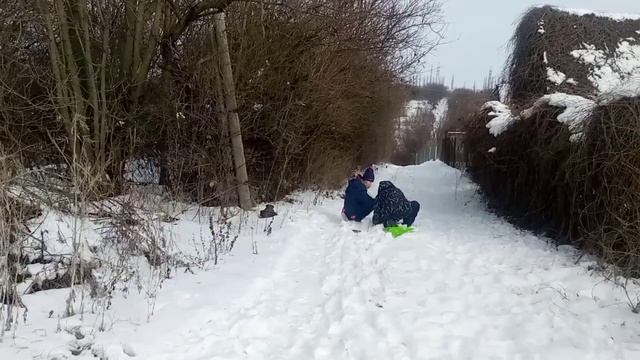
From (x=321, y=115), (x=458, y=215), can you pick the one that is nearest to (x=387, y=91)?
(x=321, y=115)

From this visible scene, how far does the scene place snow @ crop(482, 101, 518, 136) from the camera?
10.1m

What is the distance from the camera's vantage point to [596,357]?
12.6 feet

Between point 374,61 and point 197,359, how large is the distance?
1364 centimetres

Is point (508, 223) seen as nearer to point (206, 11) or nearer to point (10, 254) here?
point (206, 11)

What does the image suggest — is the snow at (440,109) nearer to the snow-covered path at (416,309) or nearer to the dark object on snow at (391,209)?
the dark object on snow at (391,209)

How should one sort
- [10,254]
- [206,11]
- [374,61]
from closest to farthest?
[10,254], [206,11], [374,61]

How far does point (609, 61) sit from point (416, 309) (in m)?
11.1

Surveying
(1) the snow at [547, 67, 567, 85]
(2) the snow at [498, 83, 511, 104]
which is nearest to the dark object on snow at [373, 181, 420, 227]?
(1) the snow at [547, 67, 567, 85]

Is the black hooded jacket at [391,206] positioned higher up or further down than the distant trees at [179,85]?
further down

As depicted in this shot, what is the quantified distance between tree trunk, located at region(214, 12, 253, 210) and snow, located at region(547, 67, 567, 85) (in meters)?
7.49

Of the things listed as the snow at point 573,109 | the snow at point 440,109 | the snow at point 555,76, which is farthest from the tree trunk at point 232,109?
the snow at point 440,109

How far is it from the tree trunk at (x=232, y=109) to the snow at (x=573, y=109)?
514 cm

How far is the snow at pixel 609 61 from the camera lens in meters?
12.6

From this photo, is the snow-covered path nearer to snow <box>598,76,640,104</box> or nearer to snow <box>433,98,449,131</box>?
snow <box>598,76,640,104</box>
